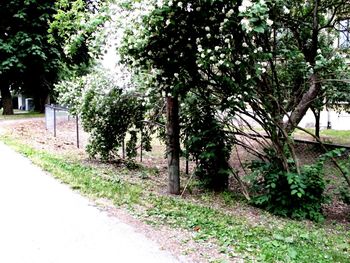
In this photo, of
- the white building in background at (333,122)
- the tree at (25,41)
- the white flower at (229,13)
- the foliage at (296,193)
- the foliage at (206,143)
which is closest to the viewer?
the white flower at (229,13)

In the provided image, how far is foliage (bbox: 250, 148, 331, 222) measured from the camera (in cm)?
684

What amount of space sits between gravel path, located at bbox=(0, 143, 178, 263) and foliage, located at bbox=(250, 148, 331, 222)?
11.0 ft

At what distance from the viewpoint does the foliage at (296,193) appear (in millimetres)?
6844

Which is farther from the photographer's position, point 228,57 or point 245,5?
point 228,57

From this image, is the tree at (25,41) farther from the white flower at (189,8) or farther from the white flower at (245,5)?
the white flower at (245,5)

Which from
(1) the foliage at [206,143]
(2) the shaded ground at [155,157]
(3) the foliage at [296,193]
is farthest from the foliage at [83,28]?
(3) the foliage at [296,193]

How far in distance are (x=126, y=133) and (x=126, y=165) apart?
85cm

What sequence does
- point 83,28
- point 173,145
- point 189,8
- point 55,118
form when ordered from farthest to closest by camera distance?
point 55,118
point 173,145
point 83,28
point 189,8

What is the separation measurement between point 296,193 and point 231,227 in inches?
81.9

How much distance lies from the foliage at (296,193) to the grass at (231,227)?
14.6 inches

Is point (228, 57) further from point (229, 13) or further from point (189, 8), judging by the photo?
point (189, 8)

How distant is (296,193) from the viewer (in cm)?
676

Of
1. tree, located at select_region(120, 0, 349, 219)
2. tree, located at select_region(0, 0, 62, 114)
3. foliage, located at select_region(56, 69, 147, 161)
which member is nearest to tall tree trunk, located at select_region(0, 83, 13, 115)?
tree, located at select_region(0, 0, 62, 114)

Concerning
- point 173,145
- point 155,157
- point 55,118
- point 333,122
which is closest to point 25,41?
point 55,118
